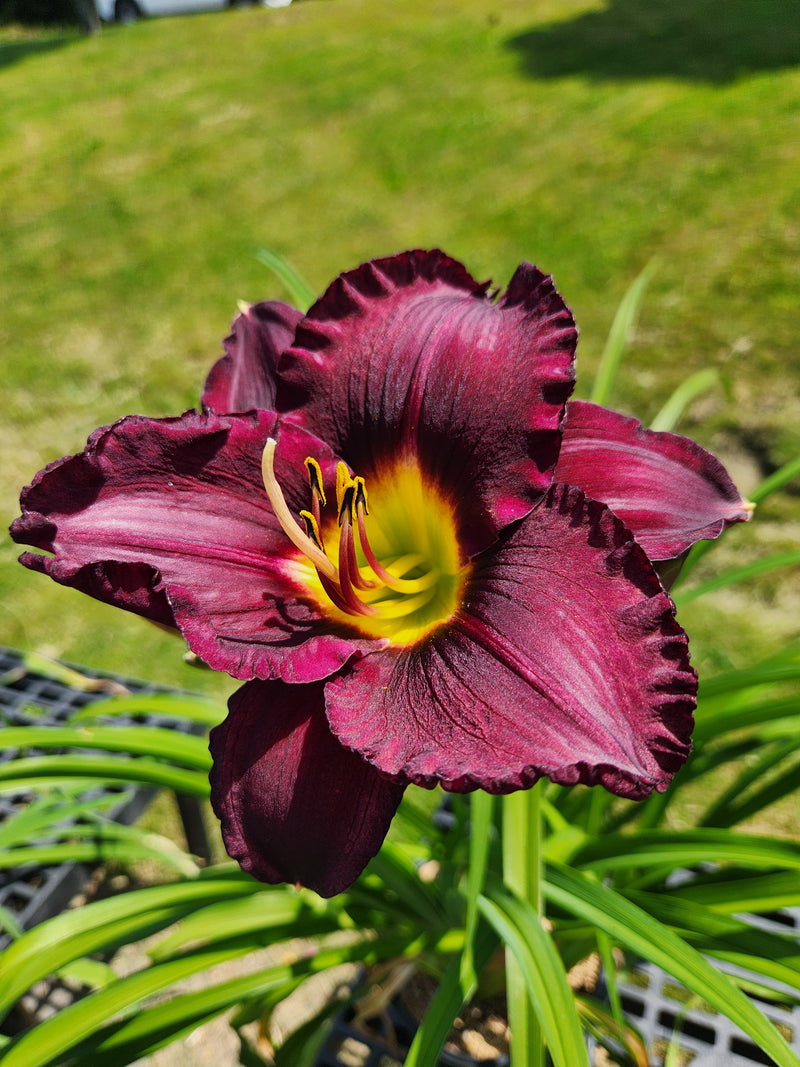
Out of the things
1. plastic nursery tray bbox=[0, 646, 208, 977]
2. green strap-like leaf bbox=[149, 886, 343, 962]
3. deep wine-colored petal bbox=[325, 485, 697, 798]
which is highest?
deep wine-colored petal bbox=[325, 485, 697, 798]

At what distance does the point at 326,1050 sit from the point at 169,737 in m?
0.51

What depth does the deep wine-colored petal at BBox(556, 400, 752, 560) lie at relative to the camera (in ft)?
2.52

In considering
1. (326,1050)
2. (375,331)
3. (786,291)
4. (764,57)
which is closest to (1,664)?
(326,1050)

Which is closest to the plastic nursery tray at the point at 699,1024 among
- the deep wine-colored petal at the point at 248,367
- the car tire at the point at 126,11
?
the deep wine-colored petal at the point at 248,367

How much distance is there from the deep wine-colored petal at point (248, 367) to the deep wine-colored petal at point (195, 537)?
0.13 metres

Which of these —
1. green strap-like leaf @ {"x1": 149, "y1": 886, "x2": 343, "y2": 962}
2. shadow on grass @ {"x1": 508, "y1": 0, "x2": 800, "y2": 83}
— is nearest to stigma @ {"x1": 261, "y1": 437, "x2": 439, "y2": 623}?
green strap-like leaf @ {"x1": 149, "y1": 886, "x2": 343, "y2": 962}

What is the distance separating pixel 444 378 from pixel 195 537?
292 millimetres

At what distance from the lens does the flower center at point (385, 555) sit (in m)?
0.80

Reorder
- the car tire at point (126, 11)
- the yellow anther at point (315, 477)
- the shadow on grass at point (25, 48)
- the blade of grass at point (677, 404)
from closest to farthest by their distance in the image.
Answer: the yellow anther at point (315, 477) < the blade of grass at point (677, 404) < the shadow on grass at point (25, 48) < the car tire at point (126, 11)

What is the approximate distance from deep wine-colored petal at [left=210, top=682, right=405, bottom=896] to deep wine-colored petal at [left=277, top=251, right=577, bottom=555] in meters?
0.24

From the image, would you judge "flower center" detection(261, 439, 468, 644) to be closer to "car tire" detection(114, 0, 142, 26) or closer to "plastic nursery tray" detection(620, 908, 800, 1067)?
"plastic nursery tray" detection(620, 908, 800, 1067)

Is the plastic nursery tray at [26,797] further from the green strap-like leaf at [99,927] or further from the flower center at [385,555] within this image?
the flower center at [385,555]

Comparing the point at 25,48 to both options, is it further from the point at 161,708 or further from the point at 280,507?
the point at 280,507

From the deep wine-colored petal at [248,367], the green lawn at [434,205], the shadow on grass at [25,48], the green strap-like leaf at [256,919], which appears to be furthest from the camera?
the shadow on grass at [25,48]
